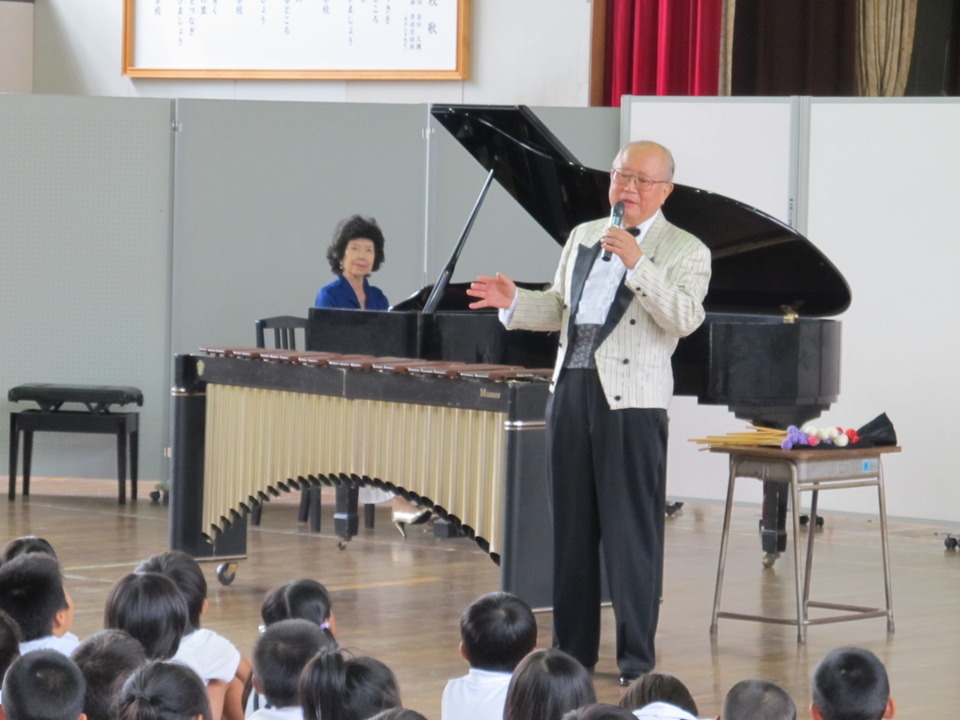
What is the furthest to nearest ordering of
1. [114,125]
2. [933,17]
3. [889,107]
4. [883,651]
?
[933,17]
[114,125]
[889,107]
[883,651]

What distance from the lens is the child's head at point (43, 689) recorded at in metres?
2.25

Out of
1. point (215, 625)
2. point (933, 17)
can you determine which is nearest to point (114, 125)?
point (215, 625)

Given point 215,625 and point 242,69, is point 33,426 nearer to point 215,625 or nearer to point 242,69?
point 242,69

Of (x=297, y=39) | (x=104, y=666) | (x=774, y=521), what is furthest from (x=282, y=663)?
(x=297, y=39)

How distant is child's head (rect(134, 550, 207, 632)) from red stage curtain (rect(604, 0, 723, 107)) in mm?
5581

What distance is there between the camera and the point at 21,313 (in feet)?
26.4

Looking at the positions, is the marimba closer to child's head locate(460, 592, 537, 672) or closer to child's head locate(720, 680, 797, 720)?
child's head locate(460, 592, 537, 672)

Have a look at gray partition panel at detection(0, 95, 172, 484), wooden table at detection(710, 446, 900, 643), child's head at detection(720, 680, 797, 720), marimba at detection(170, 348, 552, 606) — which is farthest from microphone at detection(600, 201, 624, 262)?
gray partition panel at detection(0, 95, 172, 484)

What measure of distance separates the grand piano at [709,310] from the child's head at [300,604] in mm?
2749

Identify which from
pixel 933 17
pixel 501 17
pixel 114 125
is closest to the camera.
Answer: pixel 114 125

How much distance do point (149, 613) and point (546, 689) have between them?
887 mm

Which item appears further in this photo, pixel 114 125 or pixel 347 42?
pixel 347 42

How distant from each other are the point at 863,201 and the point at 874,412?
1028 millimetres

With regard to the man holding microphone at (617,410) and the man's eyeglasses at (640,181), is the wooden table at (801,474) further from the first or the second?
the man's eyeglasses at (640,181)
